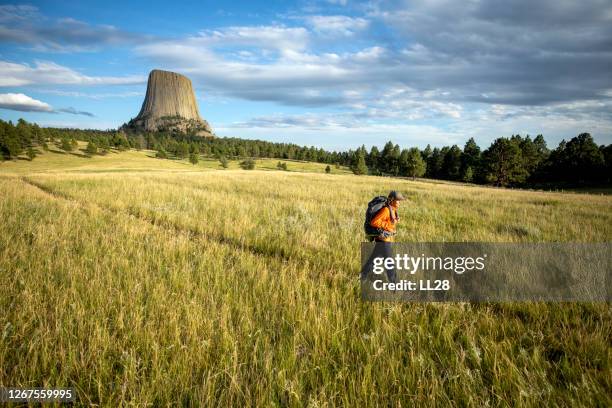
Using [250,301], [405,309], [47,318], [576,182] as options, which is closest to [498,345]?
[405,309]

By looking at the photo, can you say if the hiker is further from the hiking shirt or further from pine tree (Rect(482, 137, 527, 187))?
pine tree (Rect(482, 137, 527, 187))

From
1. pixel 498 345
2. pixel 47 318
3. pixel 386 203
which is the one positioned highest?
pixel 386 203

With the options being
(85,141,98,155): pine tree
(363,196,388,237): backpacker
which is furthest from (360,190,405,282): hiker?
(85,141,98,155): pine tree

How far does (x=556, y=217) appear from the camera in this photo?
11422 millimetres

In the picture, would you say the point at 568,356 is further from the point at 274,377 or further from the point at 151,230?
the point at 151,230

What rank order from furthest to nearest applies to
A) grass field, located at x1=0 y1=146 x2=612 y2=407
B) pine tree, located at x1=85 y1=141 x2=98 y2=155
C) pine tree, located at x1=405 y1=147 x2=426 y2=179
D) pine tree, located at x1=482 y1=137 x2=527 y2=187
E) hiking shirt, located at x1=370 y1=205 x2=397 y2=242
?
pine tree, located at x1=85 y1=141 x2=98 y2=155 → pine tree, located at x1=405 y1=147 x2=426 y2=179 → pine tree, located at x1=482 y1=137 x2=527 y2=187 → hiking shirt, located at x1=370 y1=205 x2=397 y2=242 → grass field, located at x1=0 y1=146 x2=612 y2=407

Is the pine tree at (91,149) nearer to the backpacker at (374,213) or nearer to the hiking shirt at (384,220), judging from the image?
the backpacker at (374,213)

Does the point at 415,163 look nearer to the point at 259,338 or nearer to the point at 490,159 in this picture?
the point at 490,159

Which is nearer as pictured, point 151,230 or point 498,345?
point 498,345

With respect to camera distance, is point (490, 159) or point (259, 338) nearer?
point (259, 338)

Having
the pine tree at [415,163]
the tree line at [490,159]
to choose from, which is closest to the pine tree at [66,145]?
the tree line at [490,159]

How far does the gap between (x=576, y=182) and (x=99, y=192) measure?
271 ft

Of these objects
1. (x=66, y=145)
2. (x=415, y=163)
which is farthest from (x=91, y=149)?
(x=415, y=163)

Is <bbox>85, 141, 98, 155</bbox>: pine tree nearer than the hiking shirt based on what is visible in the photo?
No
